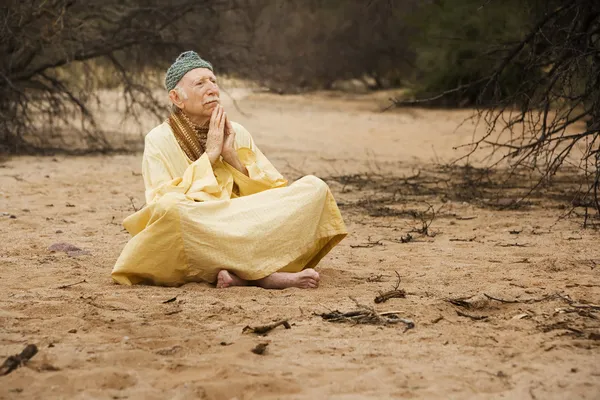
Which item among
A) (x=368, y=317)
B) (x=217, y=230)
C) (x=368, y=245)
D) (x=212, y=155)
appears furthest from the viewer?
(x=368, y=245)

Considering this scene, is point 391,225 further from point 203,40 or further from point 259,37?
point 259,37

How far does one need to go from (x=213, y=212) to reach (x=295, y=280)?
1.65 feet

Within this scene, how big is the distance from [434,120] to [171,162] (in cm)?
1089

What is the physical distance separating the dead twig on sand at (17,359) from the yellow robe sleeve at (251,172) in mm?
1659

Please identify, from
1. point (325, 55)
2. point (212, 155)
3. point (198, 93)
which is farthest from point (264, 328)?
point (325, 55)

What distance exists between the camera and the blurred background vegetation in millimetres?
6859

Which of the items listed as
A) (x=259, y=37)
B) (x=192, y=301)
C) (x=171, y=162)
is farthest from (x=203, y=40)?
(x=259, y=37)

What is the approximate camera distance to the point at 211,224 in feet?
13.9

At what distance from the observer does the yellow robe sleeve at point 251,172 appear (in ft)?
15.3

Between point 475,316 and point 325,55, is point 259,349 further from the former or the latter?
point 325,55

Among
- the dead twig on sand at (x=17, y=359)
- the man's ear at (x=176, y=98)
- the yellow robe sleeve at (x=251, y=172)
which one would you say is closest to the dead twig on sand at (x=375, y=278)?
the yellow robe sleeve at (x=251, y=172)

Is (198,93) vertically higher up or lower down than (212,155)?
higher up

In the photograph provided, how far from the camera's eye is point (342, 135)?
45.0 ft

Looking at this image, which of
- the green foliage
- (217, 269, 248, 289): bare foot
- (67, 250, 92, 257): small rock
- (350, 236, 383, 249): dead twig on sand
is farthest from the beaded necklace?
the green foliage
